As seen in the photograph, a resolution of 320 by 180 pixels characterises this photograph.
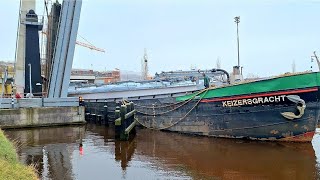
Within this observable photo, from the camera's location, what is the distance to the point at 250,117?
13328 mm

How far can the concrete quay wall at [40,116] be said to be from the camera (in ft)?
60.1

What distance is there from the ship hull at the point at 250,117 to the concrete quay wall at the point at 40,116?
22.5 feet

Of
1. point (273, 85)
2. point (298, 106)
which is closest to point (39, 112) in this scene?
point (273, 85)

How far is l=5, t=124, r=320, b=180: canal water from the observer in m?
8.47

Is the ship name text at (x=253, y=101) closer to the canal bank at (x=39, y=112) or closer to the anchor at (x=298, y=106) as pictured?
the anchor at (x=298, y=106)

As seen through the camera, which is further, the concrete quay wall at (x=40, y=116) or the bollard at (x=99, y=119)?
the bollard at (x=99, y=119)

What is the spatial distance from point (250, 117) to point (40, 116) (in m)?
11.9

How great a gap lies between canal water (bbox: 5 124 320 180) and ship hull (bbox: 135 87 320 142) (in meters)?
0.48

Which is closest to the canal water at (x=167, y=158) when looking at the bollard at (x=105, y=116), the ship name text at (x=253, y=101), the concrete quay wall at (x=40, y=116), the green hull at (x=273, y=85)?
the ship name text at (x=253, y=101)

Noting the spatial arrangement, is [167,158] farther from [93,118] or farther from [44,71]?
[44,71]

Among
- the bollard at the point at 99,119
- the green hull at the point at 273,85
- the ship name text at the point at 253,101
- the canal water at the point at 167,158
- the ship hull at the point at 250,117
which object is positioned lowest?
the canal water at the point at 167,158

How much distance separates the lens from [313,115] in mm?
12492

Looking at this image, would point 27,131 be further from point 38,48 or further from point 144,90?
point 144,90

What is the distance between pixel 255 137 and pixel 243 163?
159 inches
